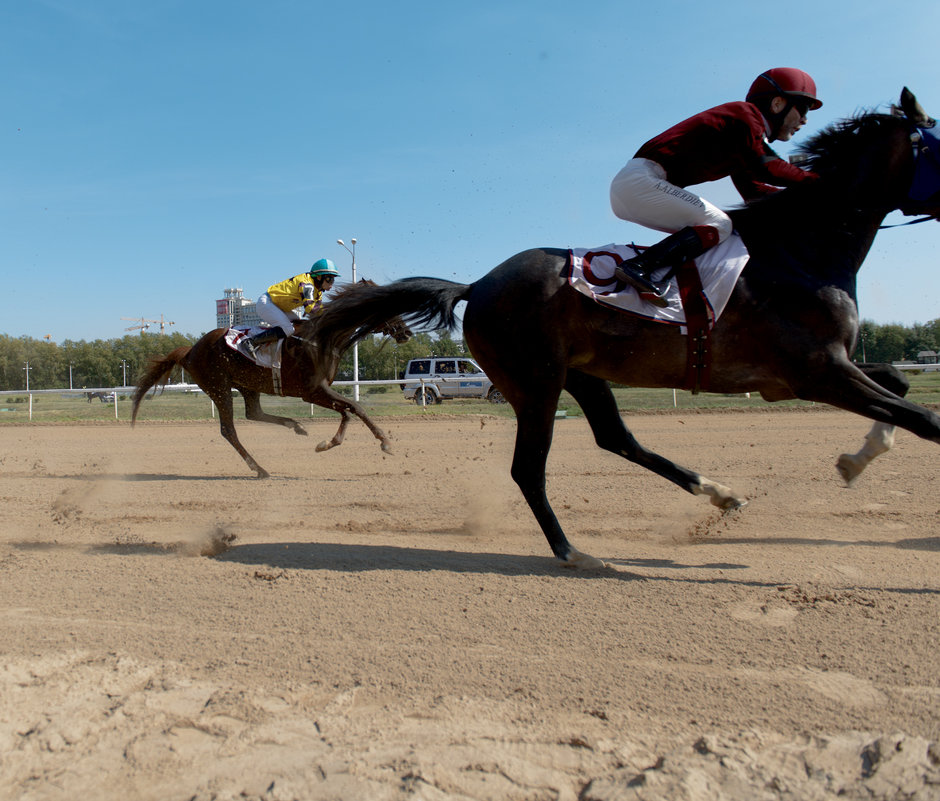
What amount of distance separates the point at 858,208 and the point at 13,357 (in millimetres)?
95741

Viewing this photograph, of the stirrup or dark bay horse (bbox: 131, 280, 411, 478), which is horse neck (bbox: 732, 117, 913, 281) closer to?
the stirrup

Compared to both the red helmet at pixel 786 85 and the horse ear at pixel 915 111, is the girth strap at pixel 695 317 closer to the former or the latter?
the red helmet at pixel 786 85

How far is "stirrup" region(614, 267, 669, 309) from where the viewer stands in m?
4.01

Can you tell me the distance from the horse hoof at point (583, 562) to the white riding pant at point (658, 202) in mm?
1979

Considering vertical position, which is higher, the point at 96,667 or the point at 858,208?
the point at 858,208

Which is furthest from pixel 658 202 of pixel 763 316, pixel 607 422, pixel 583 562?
pixel 583 562

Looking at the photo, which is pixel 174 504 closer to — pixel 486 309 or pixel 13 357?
pixel 486 309

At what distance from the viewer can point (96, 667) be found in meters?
2.74

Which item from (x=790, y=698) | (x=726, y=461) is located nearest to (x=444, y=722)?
(x=790, y=698)

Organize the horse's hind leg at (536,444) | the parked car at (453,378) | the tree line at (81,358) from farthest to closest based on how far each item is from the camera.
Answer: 1. the tree line at (81,358)
2. the parked car at (453,378)
3. the horse's hind leg at (536,444)

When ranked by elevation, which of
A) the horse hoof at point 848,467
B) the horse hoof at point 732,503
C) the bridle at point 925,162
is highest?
the bridle at point 925,162

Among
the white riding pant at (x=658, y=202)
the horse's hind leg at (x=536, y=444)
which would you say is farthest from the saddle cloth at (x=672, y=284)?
the horse's hind leg at (x=536, y=444)

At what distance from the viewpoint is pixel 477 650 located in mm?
2906

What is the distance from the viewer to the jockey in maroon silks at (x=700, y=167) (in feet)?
13.3
